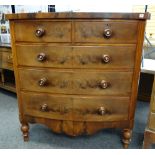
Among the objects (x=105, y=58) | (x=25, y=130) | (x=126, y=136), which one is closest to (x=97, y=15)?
(x=105, y=58)

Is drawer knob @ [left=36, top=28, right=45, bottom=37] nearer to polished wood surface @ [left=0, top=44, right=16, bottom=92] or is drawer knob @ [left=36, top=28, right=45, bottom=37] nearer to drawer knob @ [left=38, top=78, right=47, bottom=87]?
drawer knob @ [left=38, top=78, right=47, bottom=87]

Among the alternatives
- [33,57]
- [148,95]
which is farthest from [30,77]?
[148,95]

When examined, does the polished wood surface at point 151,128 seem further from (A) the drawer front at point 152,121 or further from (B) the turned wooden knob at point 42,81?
(B) the turned wooden knob at point 42,81

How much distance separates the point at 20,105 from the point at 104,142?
2.16 ft

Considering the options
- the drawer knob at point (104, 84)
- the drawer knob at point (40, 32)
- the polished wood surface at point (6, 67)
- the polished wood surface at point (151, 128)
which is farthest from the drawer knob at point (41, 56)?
the polished wood surface at point (6, 67)

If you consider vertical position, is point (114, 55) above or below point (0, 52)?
above

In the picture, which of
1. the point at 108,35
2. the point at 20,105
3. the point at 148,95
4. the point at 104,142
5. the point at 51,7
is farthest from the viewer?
the point at 148,95

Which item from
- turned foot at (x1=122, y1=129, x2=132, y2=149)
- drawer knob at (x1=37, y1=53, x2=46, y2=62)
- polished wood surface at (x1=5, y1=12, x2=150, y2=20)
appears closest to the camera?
polished wood surface at (x1=5, y1=12, x2=150, y2=20)

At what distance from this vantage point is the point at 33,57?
41.3 inches

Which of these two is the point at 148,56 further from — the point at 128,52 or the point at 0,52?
the point at 0,52

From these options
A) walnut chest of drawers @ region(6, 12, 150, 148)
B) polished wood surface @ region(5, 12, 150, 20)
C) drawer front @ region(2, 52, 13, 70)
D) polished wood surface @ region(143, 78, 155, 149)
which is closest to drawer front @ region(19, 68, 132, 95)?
walnut chest of drawers @ region(6, 12, 150, 148)

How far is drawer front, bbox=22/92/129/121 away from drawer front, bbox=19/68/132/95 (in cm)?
4

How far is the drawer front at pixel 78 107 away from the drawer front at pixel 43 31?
34 centimetres

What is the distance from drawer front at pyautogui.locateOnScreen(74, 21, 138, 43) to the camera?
3.05ft
